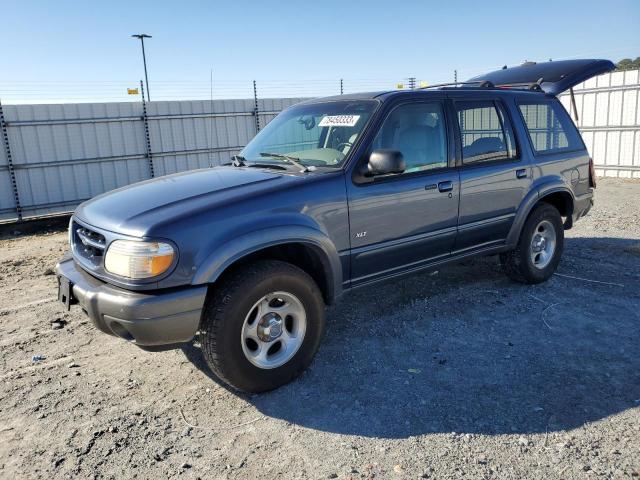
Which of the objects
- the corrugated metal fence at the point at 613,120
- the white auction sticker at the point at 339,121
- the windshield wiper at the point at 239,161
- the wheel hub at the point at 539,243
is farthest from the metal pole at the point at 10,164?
the corrugated metal fence at the point at 613,120

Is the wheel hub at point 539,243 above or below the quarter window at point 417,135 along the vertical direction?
below

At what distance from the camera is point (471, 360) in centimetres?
383

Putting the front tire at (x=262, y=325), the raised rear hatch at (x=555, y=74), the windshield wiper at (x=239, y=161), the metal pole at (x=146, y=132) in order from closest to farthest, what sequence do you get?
the front tire at (x=262, y=325)
the windshield wiper at (x=239, y=161)
the raised rear hatch at (x=555, y=74)
the metal pole at (x=146, y=132)

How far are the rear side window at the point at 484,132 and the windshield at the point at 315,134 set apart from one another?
0.97m

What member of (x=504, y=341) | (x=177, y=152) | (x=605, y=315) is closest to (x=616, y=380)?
(x=504, y=341)

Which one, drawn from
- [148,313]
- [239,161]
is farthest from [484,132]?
[148,313]

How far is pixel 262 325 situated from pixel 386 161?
139cm

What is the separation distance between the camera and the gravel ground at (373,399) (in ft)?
9.11

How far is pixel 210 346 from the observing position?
125 inches

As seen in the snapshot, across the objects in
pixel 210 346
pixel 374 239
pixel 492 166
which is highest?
pixel 492 166

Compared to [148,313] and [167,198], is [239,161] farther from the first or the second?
[148,313]

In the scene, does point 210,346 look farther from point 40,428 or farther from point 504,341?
point 504,341

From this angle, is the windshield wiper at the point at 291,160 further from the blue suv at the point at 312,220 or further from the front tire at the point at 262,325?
the front tire at the point at 262,325

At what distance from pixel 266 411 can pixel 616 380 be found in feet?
7.62
